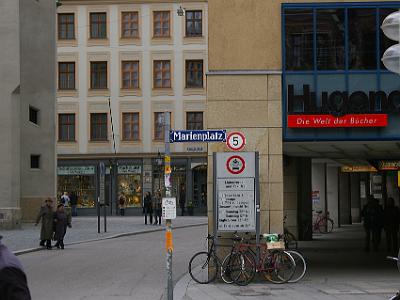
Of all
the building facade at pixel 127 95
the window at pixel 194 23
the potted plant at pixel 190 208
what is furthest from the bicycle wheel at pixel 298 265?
the window at pixel 194 23

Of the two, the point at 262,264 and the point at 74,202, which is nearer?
the point at 262,264

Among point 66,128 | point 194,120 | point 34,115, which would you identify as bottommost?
point 34,115

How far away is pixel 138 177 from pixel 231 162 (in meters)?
39.6

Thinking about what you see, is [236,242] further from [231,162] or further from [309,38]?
[309,38]

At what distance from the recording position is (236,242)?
14.6m

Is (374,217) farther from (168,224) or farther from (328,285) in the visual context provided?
(168,224)

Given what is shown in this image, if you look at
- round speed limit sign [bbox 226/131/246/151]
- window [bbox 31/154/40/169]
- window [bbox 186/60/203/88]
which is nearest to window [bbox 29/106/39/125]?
window [bbox 31/154/40/169]

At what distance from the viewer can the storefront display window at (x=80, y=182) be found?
179 ft

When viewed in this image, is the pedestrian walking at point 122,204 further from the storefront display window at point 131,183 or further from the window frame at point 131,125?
the window frame at point 131,125

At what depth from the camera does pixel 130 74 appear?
54844mm

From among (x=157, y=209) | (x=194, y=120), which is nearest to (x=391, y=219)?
(x=157, y=209)

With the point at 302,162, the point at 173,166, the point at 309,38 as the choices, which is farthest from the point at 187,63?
the point at 309,38

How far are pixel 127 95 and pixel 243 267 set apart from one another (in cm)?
4129

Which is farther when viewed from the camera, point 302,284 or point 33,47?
point 33,47
